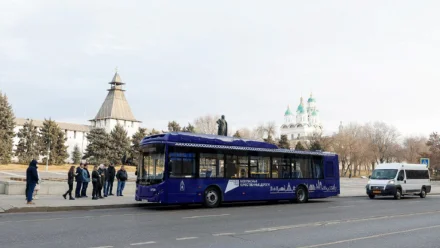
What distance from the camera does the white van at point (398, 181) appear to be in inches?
1094

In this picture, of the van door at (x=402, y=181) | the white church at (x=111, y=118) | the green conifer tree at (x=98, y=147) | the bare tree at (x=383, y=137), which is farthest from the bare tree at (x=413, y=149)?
the van door at (x=402, y=181)

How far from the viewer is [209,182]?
61.8ft

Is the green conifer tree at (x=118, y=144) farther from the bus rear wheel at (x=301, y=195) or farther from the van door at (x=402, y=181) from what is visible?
the bus rear wheel at (x=301, y=195)

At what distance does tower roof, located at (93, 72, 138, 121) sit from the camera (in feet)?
412

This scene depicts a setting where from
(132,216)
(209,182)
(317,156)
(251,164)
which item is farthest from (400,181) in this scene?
(132,216)

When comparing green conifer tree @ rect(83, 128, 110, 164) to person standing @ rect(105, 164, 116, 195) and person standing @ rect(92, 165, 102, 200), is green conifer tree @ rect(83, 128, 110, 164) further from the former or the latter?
person standing @ rect(92, 165, 102, 200)

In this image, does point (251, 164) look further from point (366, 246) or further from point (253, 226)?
point (366, 246)

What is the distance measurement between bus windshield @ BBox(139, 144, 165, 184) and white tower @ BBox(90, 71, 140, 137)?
108264 mm

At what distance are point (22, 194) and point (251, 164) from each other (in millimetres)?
12290

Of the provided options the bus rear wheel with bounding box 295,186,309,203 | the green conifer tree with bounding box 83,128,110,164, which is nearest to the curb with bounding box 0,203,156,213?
the bus rear wheel with bounding box 295,186,309,203

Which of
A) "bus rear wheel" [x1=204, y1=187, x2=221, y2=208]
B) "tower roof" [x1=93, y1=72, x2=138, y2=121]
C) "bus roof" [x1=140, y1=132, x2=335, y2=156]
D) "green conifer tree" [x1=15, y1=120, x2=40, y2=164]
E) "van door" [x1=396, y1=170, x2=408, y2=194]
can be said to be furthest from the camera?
"tower roof" [x1=93, y1=72, x2=138, y2=121]

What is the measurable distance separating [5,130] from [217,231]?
6697 centimetres

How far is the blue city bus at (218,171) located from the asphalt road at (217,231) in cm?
283

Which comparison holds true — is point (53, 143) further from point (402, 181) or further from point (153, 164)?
point (153, 164)
